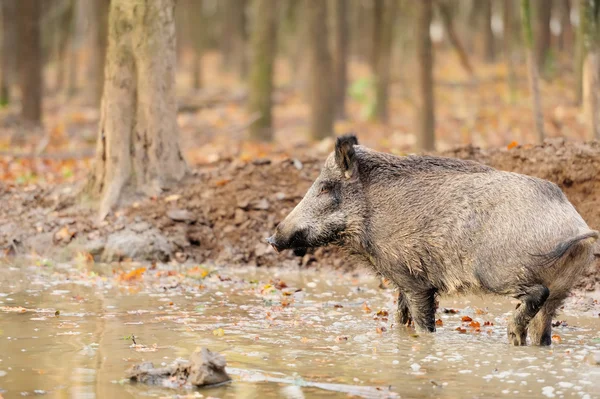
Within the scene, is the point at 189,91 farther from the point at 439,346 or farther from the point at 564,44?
the point at 439,346

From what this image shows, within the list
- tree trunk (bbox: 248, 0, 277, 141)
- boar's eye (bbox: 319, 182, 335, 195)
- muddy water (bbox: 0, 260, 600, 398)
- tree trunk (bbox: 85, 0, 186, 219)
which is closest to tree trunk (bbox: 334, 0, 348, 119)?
tree trunk (bbox: 248, 0, 277, 141)

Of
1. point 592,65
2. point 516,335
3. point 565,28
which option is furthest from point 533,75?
point 565,28

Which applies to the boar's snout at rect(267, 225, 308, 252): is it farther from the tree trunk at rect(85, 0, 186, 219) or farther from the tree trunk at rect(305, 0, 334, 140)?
the tree trunk at rect(305, 0, 334, 140)

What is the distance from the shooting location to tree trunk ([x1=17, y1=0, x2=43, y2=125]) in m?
24.9

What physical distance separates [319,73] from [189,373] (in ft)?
59.7

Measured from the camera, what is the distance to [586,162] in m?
11.4

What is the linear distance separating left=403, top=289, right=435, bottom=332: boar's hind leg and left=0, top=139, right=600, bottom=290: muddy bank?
4029 millimetres

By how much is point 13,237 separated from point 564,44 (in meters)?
38.1

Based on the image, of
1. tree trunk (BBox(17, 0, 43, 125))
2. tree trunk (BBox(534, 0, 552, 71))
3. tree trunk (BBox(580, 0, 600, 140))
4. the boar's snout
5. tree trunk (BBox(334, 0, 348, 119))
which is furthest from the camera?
tree trunk (BBox(534, 0, 552, 71))

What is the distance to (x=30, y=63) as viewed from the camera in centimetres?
2488

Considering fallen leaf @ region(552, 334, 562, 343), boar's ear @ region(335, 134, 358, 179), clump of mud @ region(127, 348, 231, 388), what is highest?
boar's ear @ region(335, 134, 358, 179)

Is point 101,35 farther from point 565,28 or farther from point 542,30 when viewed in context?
point 565,28

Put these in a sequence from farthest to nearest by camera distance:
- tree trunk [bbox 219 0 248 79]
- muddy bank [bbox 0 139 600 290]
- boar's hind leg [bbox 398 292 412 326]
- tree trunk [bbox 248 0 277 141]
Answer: tree trunk [bbox 219 0 248 79] < tree trunk [bbox 248 0 277 141] < muddy bank [bbox 0 139 600 290] < boar's hind leg [bbox 398 292 412 326]

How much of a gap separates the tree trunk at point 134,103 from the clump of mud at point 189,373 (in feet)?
23.7
